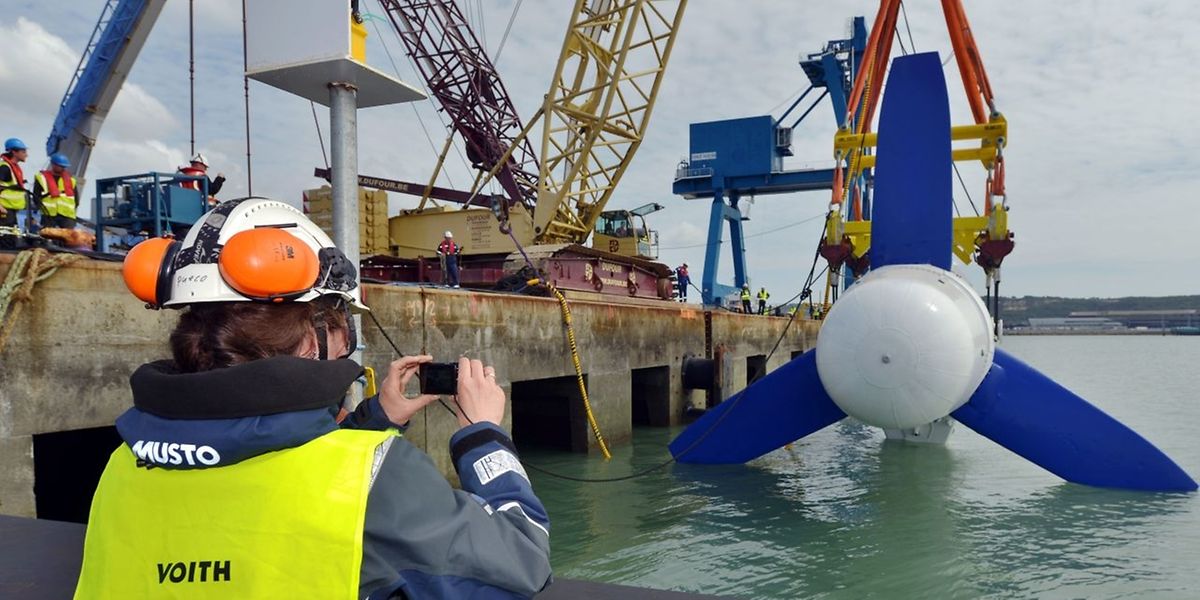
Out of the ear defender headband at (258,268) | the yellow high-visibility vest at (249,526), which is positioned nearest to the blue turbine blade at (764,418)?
the ear defender headband at (258,268)

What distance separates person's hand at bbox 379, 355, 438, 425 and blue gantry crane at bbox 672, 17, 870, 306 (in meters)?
38.6

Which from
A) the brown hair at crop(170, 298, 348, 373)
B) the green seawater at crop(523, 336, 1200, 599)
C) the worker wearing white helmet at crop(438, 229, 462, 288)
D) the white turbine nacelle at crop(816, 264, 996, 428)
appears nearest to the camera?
the brown hair at crop(170, 298, 348, 373)

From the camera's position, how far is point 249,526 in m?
1.25

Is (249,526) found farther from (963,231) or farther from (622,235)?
(622,235)

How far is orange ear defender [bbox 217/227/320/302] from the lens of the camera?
1.51 m

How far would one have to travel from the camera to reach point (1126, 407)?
21719mm

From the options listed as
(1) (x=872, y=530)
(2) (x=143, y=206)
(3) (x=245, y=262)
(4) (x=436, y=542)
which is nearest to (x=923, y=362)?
(1) (x=872, y=530)

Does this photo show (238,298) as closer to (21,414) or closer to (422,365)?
(422,365)

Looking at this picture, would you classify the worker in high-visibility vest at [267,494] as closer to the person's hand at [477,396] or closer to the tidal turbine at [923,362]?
the person's hand at [477,396]

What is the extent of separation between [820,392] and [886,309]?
1966mm

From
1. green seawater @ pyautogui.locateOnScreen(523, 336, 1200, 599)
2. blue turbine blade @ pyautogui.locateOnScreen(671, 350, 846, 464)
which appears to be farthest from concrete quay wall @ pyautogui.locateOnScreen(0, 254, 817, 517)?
blue turbine blade @ pyautogui.locateOnScreen(671, 350, 846, 464)

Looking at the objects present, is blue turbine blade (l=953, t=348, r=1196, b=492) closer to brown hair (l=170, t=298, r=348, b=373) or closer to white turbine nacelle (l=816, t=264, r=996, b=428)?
white turbine nacelle (l=816, t=264, r=996, b=428)

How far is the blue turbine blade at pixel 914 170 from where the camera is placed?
28.9ft

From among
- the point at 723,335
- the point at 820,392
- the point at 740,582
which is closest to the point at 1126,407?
the point at 723,335
